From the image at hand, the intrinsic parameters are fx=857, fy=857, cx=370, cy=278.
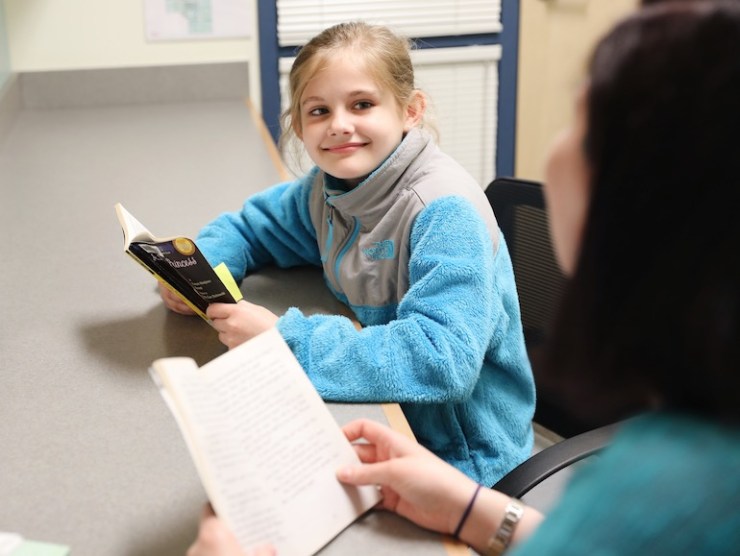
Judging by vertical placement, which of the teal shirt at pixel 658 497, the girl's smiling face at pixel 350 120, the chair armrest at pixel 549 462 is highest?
the girl's smiling face at pixel 350 120

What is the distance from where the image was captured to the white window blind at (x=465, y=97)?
2.86 m

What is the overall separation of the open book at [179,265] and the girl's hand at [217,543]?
44 centimetres

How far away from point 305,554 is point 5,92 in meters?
1.99

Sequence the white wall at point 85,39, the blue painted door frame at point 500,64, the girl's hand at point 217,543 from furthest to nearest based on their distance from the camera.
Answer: the blue painted door frame at point 500,64 → the white wall at point 85,39 → the girl's hand at point 217,543

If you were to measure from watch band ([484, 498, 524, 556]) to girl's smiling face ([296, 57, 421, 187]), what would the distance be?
1.98ft

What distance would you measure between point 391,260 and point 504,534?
Result: 499 mm

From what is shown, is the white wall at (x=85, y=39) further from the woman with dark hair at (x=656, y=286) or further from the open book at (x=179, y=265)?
the woman with dark hair at (x=656, y=286)

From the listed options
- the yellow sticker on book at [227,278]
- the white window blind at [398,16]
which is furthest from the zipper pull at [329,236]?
the white window blind at [398,16]

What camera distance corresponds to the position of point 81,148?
214 cm

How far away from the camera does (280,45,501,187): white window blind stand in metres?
2.86

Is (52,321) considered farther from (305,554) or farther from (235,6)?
(235,6)

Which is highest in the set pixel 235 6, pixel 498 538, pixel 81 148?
pixel 235 6

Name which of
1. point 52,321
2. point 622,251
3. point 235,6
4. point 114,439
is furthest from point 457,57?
point 622,251

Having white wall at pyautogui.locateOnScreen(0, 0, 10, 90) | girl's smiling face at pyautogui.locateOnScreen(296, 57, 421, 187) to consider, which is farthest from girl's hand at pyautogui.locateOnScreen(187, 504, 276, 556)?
white wall at pyautogui.locateOnScreen(0, 0, 10, 90)
